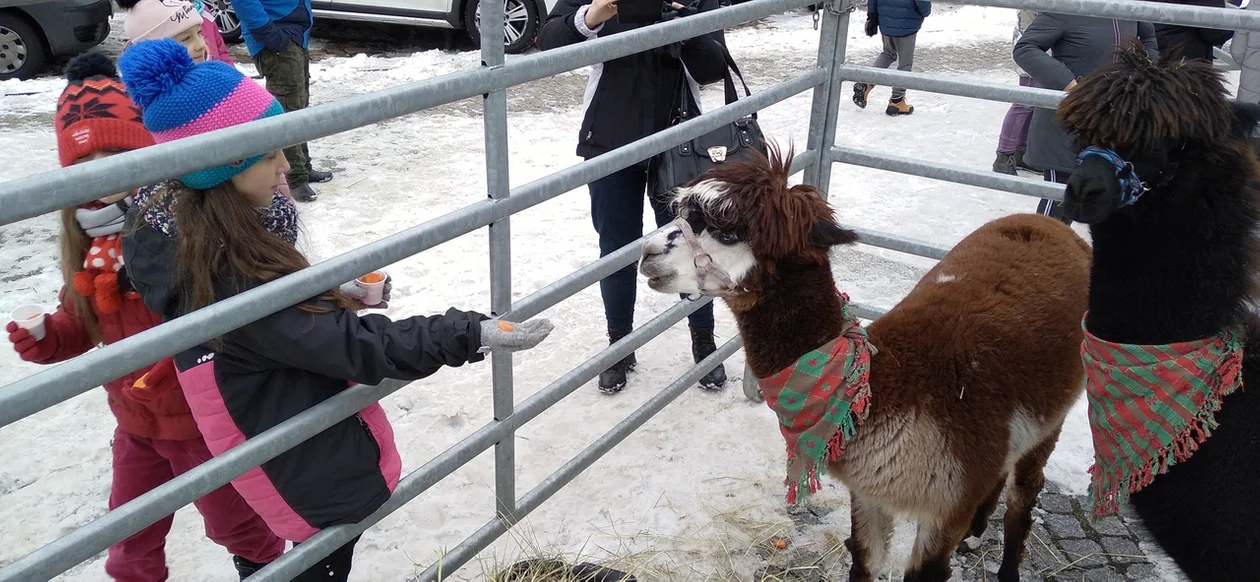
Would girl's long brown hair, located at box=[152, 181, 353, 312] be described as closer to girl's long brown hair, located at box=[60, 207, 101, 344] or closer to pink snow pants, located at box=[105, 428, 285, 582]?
girl's long brown hair, located at box=[60, 207, 101, 344]

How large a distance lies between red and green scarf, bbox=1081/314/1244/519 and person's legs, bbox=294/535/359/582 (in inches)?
71.5

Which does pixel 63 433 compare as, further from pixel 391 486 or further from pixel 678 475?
pixel 678 475

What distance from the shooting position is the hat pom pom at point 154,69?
165cm

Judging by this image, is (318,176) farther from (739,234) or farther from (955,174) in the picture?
(739,234)

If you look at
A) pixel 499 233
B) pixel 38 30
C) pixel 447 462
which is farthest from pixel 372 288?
pixel 38 30

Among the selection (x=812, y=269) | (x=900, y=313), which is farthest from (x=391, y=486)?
(x=900, y=313)

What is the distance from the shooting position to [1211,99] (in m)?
1.94

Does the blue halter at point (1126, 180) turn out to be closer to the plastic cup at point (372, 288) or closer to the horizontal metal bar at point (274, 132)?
the horizontal metal bar at point (274, 132)

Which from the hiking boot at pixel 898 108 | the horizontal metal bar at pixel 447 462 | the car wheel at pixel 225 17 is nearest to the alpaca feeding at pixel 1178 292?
the horizontal metal bar at pixel 447 462

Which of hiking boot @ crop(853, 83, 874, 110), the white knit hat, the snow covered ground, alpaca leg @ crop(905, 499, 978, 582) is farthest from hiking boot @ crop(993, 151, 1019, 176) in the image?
the white knit hat

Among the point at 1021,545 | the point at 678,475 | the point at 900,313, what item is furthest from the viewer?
the point at 678,475

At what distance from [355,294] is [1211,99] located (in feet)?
6.41

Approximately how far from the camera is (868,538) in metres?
2.55

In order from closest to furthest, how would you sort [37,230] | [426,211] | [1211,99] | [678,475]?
[1211,99]
[678,475]
[37,230]
[426,211]
